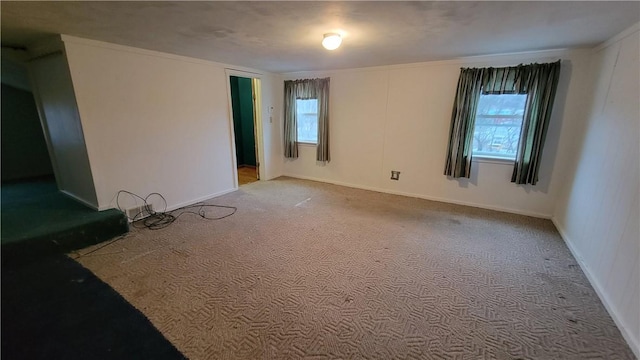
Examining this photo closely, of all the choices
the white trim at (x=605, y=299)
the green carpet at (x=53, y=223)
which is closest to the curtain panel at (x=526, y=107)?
the white trim at (x=605, y=299)

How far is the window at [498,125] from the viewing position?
3.33 m

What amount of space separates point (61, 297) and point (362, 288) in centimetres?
220

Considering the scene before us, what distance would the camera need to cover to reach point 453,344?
62.1 inches

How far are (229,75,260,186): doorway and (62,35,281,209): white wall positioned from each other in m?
1.53

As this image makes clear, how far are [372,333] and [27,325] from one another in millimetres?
2089

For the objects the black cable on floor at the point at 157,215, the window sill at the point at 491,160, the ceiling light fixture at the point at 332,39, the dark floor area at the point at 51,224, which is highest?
the ceiling light fixture at the point at 332,39

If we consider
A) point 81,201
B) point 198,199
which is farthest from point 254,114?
point 81,201

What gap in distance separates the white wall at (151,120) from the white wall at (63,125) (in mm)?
146

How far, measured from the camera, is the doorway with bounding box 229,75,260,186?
577 cm

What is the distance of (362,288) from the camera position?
2068 mm

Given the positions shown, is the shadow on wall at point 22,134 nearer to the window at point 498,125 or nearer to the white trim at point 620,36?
the window at point 498,125

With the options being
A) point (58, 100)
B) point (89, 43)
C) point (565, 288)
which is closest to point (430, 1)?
point (565, 288)

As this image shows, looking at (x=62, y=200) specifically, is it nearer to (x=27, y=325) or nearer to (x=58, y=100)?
(x=58, y=100)

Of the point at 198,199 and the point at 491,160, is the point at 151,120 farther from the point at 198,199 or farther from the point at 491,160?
the point at 491,160
